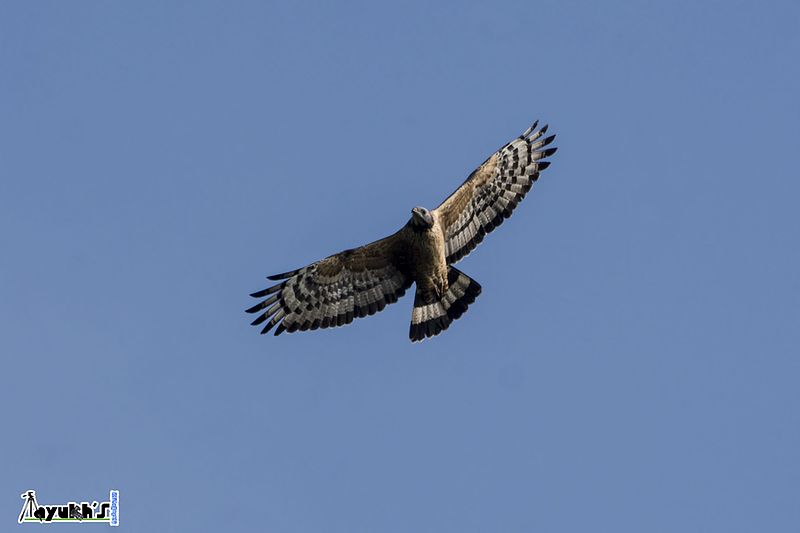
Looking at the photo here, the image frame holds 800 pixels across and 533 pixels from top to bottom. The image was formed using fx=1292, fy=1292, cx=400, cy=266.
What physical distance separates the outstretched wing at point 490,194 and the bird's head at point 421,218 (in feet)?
1.91

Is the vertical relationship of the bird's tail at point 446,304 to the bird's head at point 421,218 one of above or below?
below

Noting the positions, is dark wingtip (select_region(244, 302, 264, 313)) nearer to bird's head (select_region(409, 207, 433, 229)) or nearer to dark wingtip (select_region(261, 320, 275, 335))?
dark wingtip (select_region(261, 320, 275, 335))

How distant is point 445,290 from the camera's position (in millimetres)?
18828

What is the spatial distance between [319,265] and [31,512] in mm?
5219

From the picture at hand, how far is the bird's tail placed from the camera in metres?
18.8

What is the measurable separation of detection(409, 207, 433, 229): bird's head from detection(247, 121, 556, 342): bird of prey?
514 mm

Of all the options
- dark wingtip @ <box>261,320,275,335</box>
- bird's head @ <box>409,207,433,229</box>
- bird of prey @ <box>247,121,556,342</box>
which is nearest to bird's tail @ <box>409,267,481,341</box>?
bird of prey @ <box>247,121,556,342</box>

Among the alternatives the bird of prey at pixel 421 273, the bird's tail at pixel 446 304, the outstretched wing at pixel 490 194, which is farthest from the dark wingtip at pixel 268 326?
the outstretched wing at pixel 490 194

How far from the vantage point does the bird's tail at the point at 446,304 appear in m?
18.8

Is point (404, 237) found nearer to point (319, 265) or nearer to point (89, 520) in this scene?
point (319, 265)

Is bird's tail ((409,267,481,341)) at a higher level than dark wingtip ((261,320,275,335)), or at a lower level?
lower

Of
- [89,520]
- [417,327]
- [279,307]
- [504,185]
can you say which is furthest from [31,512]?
[504,185]

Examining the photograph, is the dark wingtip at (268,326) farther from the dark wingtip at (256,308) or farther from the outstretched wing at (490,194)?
the outstretched wing at (490,194)

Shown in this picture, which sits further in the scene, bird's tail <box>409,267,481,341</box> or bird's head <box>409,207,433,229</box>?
bird's tail <box>409,267,481,341</box>
